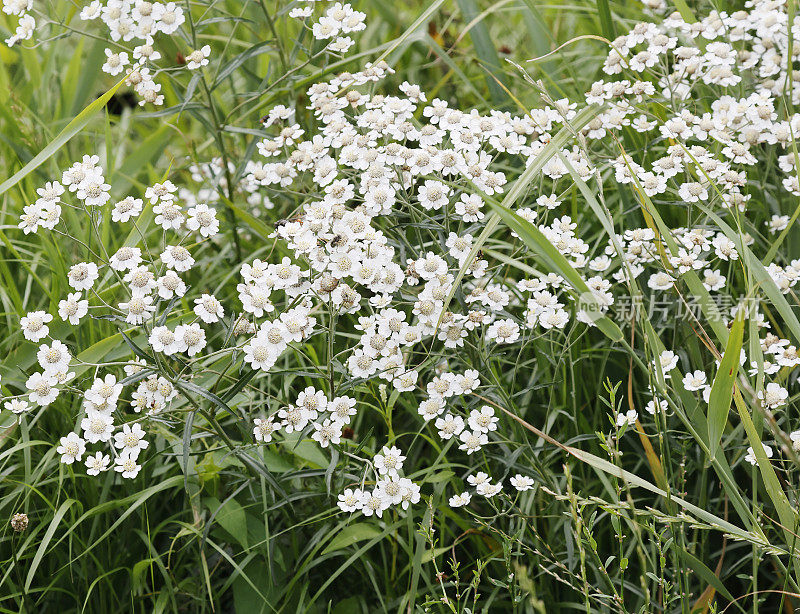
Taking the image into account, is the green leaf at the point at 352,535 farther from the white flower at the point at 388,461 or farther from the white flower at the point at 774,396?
the white flower at the point at 774,396

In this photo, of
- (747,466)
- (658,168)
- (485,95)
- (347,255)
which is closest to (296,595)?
(347,255)

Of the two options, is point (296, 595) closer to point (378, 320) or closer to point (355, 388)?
point (355, 388)

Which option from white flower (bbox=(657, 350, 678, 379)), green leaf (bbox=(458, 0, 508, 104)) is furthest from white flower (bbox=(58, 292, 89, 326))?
green leaf (bbox=(458, 0, 508, 104))

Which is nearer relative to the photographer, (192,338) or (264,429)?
(192,338)

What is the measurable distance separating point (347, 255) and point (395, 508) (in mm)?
539

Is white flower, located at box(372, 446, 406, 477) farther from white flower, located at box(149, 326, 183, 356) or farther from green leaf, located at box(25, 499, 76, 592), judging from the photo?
green leaf, located at box(25, 499, 76, 592)

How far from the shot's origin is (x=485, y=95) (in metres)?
2.95

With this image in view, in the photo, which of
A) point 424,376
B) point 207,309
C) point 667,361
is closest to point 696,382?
point 667,361

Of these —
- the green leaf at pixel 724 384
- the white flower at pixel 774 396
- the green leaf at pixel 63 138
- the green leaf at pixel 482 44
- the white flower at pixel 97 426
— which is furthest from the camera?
the green leaf at pixel 482 44

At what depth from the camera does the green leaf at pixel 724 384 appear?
1.38m

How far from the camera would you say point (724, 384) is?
1416mm

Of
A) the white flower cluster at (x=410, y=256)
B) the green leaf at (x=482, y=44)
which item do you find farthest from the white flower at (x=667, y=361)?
the green leaf at (x=482, y=44)

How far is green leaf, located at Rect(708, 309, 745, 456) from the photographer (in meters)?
1.38

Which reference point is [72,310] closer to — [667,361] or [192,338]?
[192,338]
